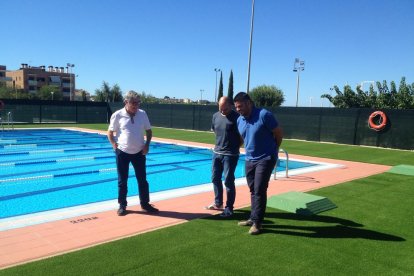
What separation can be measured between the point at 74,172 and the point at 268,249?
779 cm

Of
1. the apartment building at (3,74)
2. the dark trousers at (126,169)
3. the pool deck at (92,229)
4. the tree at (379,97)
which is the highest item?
the apartment building at (3,74)

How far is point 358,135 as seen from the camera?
1717cm

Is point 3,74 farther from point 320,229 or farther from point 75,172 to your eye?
point 320,229

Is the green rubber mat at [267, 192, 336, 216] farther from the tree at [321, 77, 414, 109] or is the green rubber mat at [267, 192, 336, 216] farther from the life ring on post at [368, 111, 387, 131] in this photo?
the tree at [321, 77, 414, 109]

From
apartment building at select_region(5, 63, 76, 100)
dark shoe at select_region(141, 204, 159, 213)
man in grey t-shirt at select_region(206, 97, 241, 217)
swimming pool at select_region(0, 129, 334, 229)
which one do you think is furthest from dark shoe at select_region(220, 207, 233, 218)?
apartment building at select_region(5, 63, 76, 100)

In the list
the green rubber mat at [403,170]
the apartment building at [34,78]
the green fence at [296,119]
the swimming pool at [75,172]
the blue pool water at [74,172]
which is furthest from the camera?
the apartment building at [34,78]

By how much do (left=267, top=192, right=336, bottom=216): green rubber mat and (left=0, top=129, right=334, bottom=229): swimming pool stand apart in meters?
2.00

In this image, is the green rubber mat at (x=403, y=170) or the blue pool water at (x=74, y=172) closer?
the blue pool water at (x=74, y=172)

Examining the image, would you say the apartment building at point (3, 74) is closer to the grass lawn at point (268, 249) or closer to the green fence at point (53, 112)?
the green fence at point (53, 112)

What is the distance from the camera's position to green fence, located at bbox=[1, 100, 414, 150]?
16000 millimetres

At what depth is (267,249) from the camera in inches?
149

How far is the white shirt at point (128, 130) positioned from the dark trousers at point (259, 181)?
166cm

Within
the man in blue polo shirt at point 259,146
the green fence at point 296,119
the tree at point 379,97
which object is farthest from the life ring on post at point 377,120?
the man in blue polo shirt at point 259,146

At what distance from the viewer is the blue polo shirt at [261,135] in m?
4.07
